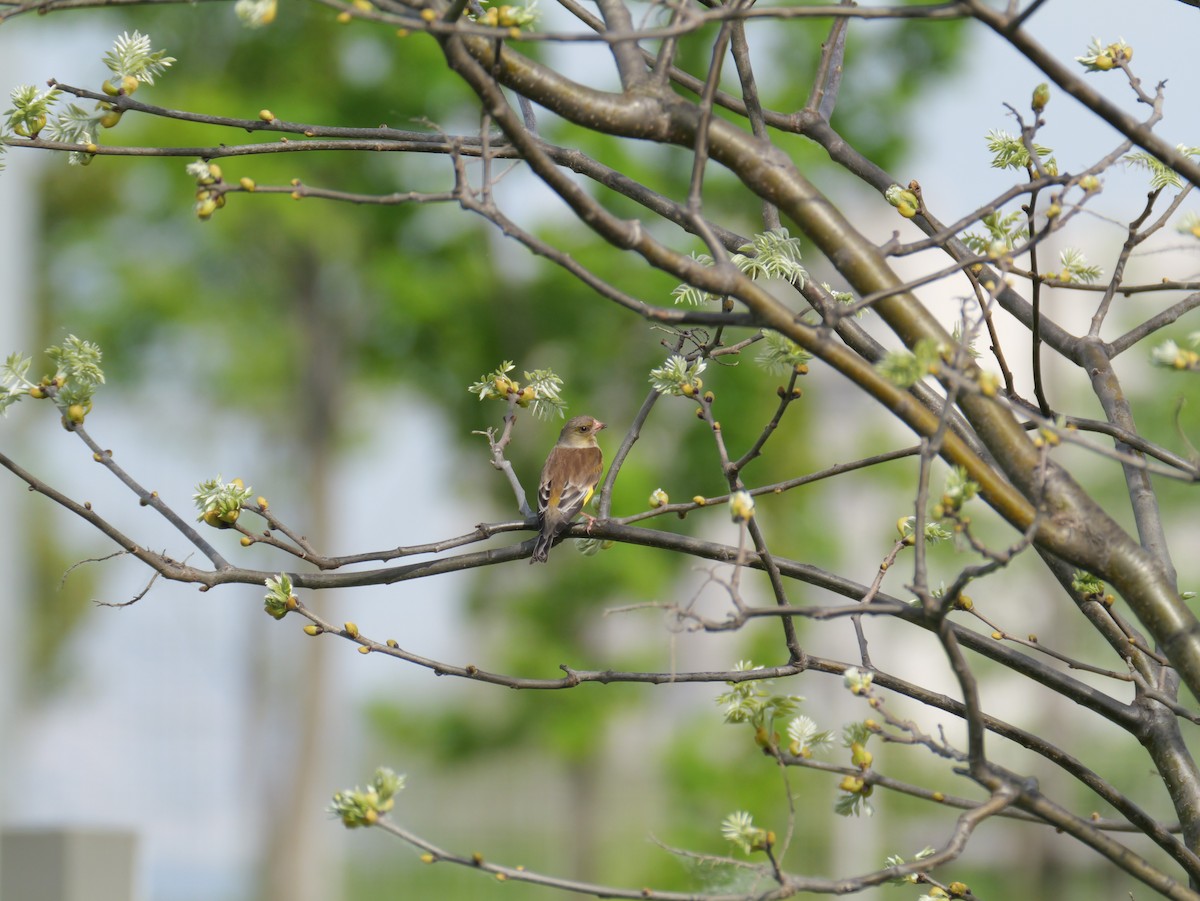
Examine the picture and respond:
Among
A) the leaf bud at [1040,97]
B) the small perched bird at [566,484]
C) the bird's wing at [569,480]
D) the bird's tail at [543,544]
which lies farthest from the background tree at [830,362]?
the bird's wing at [569,480]

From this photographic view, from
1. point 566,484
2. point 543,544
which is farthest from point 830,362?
point 566,484

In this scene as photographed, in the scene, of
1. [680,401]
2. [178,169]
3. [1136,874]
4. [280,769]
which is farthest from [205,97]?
[1136,874]

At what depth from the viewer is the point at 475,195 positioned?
5.94 ft

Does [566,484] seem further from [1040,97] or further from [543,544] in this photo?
[1040,97]

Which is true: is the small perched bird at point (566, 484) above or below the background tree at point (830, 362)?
above

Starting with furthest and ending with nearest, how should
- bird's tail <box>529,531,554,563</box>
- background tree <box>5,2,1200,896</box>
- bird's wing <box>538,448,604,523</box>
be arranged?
bird's wing <box>538,448,604,523</box>
bird's tail <box>529,531,554,563</box>
background tree <box>5,2,1200,896</box>

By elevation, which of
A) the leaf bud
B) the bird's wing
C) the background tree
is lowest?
the background tree

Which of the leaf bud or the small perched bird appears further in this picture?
the small perched bird

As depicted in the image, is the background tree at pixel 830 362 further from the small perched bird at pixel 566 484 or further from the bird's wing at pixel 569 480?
the bird's wing at pixel 569 480

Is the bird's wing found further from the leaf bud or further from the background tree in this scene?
the leaf bud

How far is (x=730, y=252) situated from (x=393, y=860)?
43.8 feet

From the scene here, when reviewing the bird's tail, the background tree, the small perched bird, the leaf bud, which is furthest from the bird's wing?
the leaf bud

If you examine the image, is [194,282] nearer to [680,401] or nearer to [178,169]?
[178,169]

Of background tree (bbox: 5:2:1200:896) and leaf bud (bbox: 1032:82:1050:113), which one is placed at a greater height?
leaf bud (bbox: 1032:82:1050:113)
